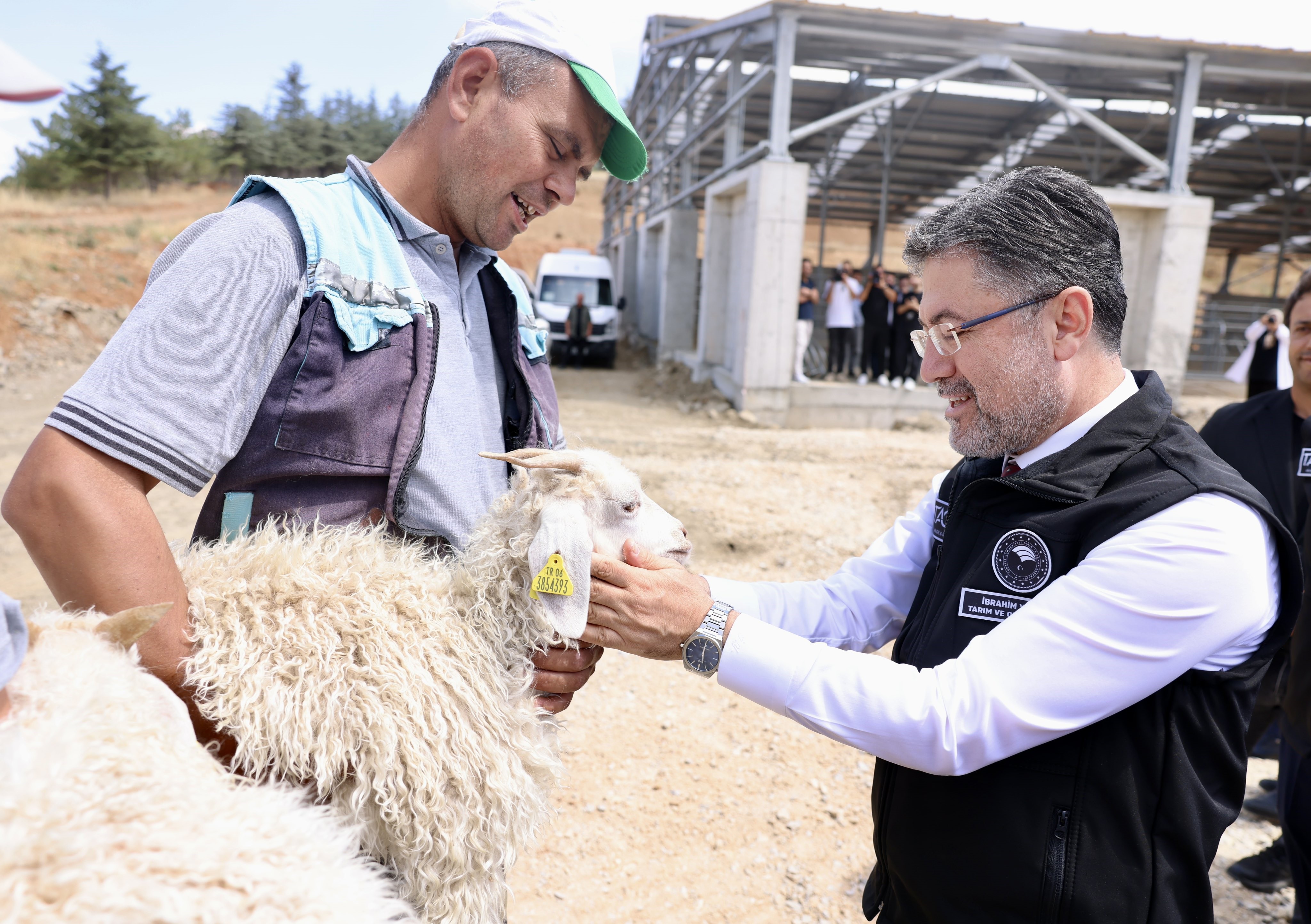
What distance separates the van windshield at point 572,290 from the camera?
65.7 ft

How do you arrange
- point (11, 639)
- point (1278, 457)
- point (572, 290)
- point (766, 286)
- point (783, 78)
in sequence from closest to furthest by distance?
point (11, 639) < point (1278, 457) < point (783, 78) < point (766, 286) < point (572, 290)

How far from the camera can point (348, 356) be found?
1510mm

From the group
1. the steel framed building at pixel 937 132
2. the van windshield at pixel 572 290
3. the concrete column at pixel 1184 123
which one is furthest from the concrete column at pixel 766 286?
the van windshield at pixel 572 290

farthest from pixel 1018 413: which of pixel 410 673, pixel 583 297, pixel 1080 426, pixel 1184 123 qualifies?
pixel 583 297

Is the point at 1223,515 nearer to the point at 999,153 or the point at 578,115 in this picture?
the point at 578,115

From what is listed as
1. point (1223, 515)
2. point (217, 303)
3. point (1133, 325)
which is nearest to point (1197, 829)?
point (1223, 515)

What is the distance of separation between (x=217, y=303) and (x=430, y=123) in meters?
0.65

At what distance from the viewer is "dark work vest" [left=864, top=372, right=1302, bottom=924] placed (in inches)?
57.7

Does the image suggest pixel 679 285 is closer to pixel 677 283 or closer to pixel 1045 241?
pixel 677 283

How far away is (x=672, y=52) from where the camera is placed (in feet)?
53.7

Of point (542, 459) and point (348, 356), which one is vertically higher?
point (348, 356)

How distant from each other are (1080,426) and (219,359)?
1706mm

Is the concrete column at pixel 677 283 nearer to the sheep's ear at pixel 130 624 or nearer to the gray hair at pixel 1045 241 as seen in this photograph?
the gray hair at pixel 1045 241

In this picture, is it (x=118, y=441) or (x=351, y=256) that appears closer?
(x=118, y=441)
